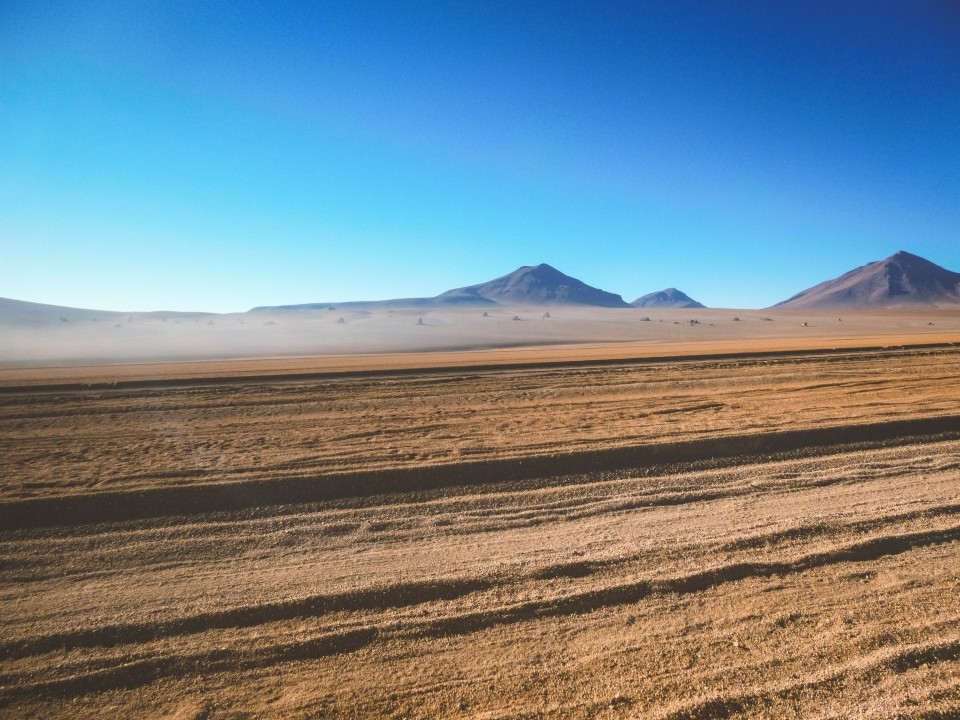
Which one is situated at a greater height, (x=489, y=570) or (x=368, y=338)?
(x=368, y=338)

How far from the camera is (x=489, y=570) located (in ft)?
14.2

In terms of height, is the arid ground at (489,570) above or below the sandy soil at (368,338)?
below

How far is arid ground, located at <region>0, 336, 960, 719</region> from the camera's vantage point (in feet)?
10.1

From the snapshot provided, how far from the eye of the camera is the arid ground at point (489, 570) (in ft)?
10.1

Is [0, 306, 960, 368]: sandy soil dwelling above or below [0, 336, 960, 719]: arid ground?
above

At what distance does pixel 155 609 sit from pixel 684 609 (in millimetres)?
3922

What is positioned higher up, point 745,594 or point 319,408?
point 319,408

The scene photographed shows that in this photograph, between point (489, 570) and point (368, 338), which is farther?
point (368, 338)

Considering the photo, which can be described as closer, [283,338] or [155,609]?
[155,609]

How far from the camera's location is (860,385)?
13188mm

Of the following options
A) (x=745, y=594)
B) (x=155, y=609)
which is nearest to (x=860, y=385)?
(x=745, y=594)

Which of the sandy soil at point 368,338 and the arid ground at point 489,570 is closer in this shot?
the arid ground at point 489,570

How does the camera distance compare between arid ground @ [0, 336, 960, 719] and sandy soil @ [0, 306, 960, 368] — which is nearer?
arid ground @ [0, 336, 960, 719]

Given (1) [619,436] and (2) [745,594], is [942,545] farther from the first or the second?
(1) [619,436]
